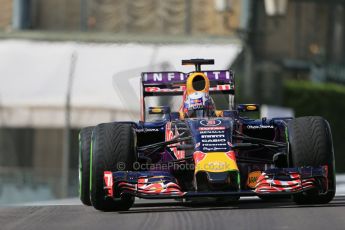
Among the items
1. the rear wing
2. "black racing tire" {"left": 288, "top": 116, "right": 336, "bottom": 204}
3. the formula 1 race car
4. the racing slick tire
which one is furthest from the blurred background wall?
"black racing tire" {"left": 288, "top": 116, "right": 336, "bottom": 204}

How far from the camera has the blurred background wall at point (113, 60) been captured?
88.6 feet

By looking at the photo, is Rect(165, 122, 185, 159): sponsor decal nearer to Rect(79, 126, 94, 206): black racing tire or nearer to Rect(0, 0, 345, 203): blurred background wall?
Rect(79, 126, 94, 206): black racing tire

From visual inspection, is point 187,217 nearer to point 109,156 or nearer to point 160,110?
point 109,156

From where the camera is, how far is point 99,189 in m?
13.0

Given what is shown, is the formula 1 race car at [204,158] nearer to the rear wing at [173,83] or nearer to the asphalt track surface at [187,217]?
the asphalt track surface at [187,217]

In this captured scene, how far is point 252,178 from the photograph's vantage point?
13.4 metres

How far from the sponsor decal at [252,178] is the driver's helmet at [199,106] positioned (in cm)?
124

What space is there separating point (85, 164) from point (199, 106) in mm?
1632

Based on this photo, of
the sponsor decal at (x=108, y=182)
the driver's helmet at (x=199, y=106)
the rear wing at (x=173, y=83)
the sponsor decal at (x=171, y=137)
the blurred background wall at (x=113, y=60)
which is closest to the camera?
the sponsor decal at (x=108, y=182)

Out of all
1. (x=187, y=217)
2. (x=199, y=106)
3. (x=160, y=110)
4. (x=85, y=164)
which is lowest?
(x=187, y=217)

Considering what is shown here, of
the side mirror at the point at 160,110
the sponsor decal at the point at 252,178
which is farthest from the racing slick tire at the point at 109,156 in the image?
the side mirror at the point at 160,110

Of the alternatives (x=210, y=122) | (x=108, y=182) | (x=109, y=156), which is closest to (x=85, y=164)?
(x=109, y=156)

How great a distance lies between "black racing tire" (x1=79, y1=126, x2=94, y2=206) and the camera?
44.5 feet

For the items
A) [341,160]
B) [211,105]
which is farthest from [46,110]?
[211,105]
